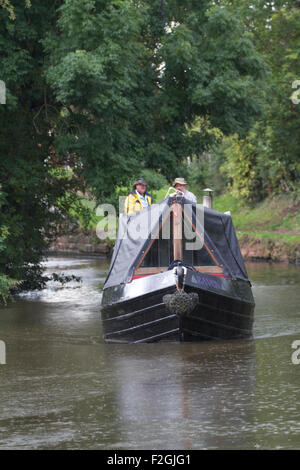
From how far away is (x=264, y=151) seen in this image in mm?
36031

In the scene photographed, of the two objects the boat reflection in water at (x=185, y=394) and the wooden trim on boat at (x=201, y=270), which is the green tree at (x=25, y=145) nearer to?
the wooden trim on boat at (x=201, y=270)

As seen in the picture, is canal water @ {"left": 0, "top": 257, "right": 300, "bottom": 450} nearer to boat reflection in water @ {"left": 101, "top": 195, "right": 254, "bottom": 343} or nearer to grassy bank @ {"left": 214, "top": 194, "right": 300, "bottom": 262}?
boat reflection in water @ {"left": 101, "top": 195, "right": 254, "bottom": 343}

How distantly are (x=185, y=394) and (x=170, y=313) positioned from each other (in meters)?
3.13

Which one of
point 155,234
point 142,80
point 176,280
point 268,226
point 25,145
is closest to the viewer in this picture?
point 176,280

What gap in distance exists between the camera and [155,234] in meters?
13.5

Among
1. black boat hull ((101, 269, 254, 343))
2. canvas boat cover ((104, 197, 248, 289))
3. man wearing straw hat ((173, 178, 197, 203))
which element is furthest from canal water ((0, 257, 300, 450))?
man wearing straw hat ((173, 178, 197, 203))

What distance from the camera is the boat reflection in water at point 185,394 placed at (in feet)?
26.0

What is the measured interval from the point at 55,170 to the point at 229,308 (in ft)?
26.1

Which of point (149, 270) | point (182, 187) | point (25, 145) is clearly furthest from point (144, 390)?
point (25, 145)

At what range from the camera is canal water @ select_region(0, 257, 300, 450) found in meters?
7.94

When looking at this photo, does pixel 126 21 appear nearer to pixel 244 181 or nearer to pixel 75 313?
pixel 75 313

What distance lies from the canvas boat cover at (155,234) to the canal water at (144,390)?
1180mm

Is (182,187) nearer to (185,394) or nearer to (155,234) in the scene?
(155,234)
